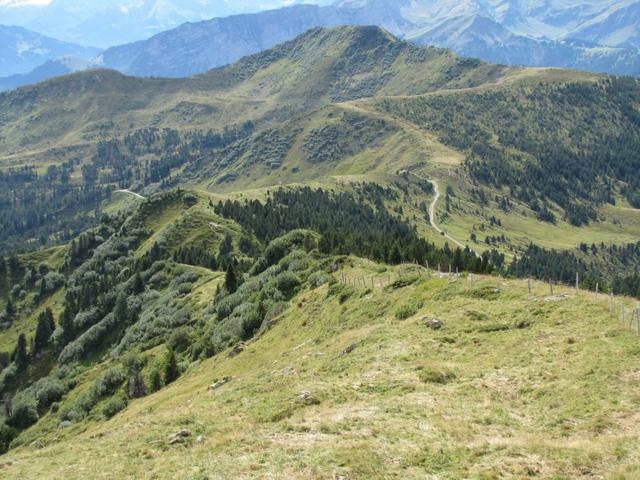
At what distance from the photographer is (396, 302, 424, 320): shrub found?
1932 inches

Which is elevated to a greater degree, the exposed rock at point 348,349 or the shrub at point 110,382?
the exposed rock at point 348,349

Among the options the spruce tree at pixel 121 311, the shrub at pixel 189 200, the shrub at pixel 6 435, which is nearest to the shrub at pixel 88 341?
the spruce tree at pixel 121 311

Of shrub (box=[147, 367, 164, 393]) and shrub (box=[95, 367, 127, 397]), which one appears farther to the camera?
shrub (box=[95, 367, 127, 397])

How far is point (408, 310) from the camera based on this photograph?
49.4m

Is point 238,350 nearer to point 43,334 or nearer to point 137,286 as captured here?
point 137,286

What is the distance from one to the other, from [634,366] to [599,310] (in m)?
9.37

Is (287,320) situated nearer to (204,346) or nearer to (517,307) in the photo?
(204,346)

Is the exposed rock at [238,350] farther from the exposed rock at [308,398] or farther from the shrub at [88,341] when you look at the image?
the shrub at [88,341]

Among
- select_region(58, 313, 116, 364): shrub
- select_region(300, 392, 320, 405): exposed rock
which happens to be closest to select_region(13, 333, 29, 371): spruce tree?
select_region(58, 313, 116, 364): shrub

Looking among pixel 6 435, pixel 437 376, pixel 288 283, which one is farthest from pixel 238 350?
pixel 6 435

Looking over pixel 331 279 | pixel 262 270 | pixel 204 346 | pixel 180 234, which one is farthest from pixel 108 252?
pixel 331 279

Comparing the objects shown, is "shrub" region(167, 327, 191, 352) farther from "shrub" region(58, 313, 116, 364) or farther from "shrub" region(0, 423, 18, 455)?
"shrub" region(58, 313, 116, 364)

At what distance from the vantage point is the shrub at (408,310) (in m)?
49.1

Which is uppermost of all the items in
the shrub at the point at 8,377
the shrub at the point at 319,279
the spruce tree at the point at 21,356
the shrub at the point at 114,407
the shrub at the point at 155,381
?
the shrub at the point at 319,279
